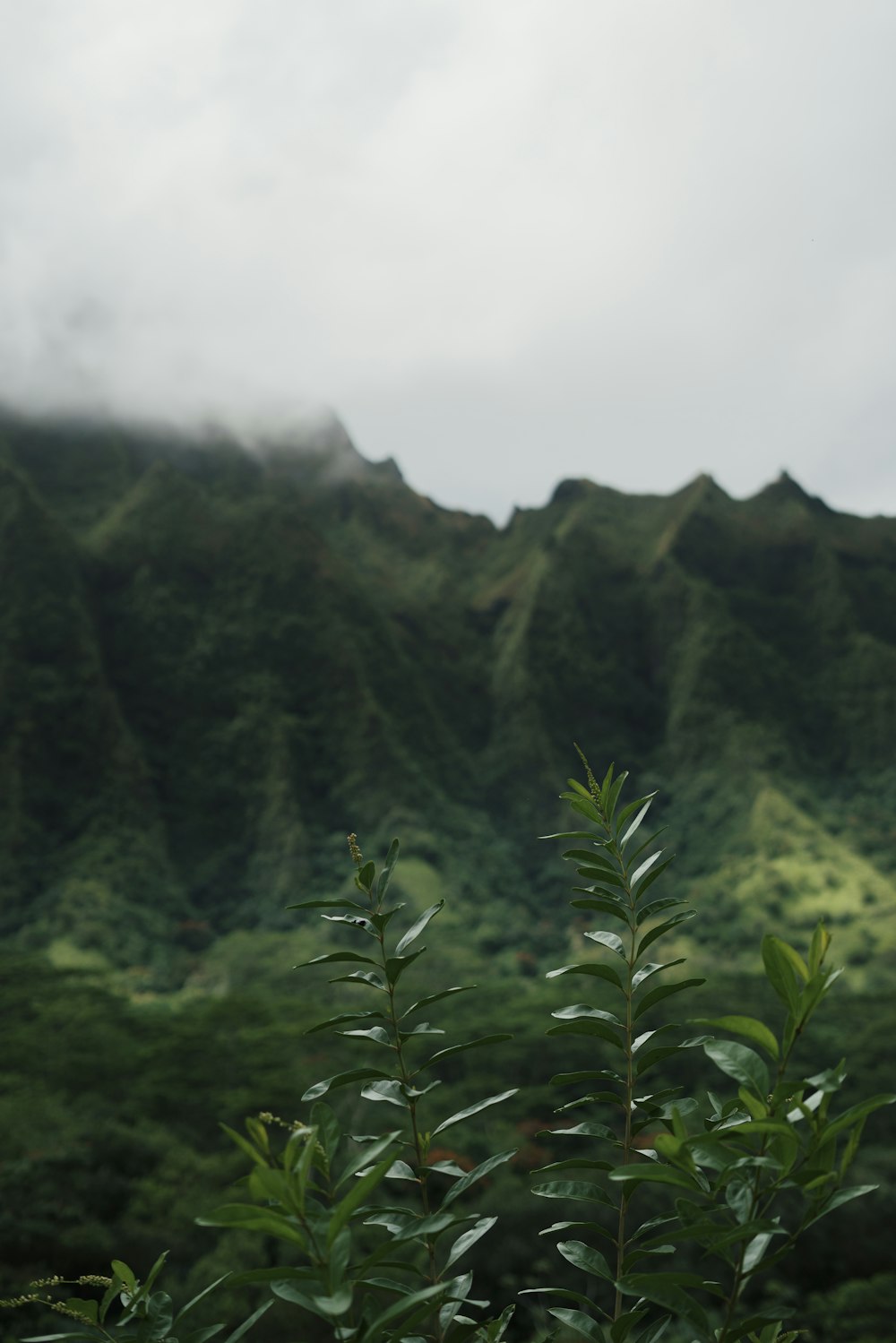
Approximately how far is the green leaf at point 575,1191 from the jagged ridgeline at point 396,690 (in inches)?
1607

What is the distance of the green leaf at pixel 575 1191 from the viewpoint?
93cm

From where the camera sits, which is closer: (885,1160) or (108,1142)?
(108,1142)

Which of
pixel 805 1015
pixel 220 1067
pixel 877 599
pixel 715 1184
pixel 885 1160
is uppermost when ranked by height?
pixel 877 599

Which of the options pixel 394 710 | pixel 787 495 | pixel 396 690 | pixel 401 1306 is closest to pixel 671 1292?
pixel 401 1306

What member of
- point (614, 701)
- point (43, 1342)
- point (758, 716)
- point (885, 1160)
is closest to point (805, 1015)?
point (43, 1342)

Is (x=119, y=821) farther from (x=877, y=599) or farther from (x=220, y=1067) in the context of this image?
(x=877, y=599)

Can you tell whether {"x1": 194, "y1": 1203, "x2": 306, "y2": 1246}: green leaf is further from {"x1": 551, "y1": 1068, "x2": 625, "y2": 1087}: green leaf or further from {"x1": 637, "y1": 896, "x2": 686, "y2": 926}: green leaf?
{"x1": 637, "y1": 896, "x2": 686, "y2": 926}: green leaf

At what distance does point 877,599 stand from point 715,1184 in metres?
71.7

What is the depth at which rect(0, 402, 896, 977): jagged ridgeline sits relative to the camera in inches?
1842

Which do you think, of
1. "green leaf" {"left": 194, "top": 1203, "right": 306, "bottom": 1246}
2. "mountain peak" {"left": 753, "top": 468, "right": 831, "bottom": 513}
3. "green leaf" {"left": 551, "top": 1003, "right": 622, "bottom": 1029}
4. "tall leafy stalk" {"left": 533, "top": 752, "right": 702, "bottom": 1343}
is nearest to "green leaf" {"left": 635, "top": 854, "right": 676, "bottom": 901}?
"tall leafy stalk" {"left": 533, "top": 752, "right": 702, "bottom": 1343}

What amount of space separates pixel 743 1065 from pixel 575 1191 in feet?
0.95

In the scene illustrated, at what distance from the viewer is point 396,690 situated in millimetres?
62125

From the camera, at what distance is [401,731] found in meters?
59.8

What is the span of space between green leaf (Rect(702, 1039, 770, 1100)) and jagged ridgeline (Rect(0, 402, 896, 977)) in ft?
135
